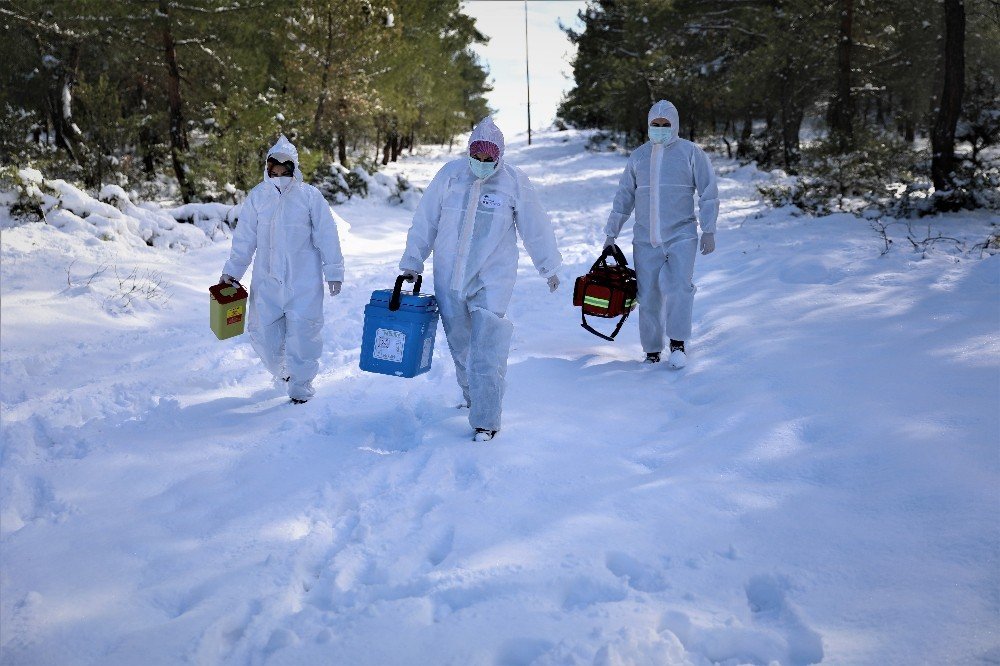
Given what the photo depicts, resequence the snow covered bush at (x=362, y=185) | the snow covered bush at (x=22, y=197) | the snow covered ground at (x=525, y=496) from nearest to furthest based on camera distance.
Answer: the snow covered ground at (x=525, y=496) → the snow covered bush at (x=22, y=197) → the snow covered bush at (x=362, y=185)

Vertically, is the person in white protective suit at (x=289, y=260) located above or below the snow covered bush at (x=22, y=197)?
below

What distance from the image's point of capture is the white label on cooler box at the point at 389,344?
12.8ft

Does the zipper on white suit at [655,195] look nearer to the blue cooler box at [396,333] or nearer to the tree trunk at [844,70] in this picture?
the blue cooler box at [396,333]

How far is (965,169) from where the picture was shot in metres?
9.75

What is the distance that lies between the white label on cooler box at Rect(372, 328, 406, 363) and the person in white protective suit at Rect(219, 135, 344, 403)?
0.78 m

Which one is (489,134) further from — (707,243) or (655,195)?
(707,243)

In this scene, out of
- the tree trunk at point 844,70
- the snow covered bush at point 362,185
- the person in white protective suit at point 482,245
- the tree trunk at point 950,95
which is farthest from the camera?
the snow covered bush at point 362,185

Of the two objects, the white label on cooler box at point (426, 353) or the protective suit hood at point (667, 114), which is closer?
the white label on cooler box at point (426, 353)

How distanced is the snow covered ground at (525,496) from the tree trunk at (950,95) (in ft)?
16.0

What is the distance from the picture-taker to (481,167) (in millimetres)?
3871

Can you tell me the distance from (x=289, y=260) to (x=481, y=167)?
1.56 metres

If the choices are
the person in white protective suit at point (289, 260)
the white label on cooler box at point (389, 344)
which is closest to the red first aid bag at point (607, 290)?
the white label on cooler box at point (389, 344)

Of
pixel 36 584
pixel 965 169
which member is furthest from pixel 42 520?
pixel 965 169

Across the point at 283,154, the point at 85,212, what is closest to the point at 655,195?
the point at 283,154
